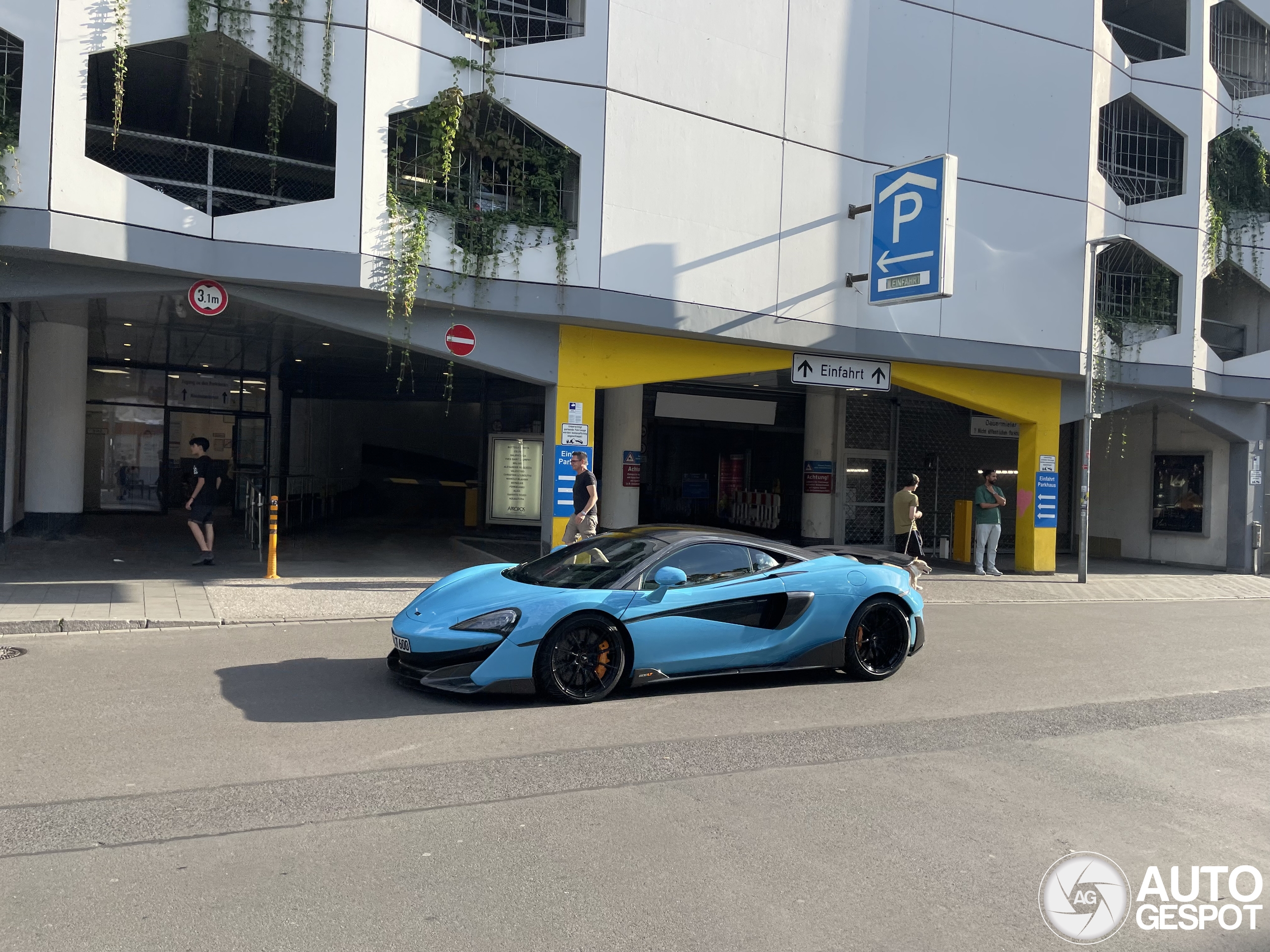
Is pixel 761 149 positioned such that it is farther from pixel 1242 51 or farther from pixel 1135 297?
pixel 1242 51

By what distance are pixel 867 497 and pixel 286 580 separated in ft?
41.9

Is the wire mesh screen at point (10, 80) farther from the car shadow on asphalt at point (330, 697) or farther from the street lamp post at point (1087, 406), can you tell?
the street lamp post at point (1087, 406)

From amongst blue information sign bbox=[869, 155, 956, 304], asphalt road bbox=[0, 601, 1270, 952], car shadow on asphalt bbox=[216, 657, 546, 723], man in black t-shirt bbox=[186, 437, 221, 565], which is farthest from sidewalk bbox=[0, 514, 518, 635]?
blue information sign bbox=[869, 155, 956, 304]

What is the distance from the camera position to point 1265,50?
22.4m

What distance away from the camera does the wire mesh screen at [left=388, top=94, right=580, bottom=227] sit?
1320 centimetres

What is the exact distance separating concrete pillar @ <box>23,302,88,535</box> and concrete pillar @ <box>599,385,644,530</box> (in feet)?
29.5

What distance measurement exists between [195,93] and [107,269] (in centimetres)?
240

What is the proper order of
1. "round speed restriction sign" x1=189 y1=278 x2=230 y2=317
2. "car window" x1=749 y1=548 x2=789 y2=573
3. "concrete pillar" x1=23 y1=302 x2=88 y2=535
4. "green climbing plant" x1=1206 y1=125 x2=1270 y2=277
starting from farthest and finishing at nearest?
"green climbing plant" x1=1206 y1=125 x2=1270 y2=277, "concrete pillar" x1=23 y1=302 x2=88 y2=535, "round speed restriction sign" x1=189 y1=278 x2=230 y2=317, "car window" x1=749 y1=548 x2=789 y2=573

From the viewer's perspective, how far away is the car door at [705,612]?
24.5ft

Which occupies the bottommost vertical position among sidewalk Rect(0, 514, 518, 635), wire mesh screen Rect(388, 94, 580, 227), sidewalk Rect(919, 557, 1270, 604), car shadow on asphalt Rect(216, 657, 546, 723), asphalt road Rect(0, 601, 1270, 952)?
asphalt road Rect(0, 601, 1270, 952)

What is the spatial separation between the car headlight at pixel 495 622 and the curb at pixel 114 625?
415 cm

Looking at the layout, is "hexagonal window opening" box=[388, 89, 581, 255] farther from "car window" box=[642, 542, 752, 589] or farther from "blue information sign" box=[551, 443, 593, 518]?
"car window" box=[642, 542, 752, 589]

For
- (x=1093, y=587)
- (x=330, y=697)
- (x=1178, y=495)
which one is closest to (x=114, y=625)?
(x=330, y=697)

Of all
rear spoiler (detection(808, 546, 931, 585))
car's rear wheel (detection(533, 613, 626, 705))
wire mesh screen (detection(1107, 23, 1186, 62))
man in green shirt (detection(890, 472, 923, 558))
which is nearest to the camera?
car's rear wheel (detection(533, 613, 626, 705))
